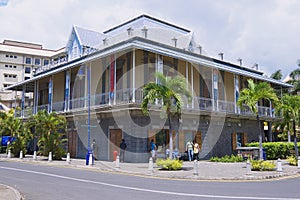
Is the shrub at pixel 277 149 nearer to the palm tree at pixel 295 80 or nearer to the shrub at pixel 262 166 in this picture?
the shrub at pixel 262 166

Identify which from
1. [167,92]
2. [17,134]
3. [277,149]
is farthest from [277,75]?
[17,134]

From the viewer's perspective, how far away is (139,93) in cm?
2186

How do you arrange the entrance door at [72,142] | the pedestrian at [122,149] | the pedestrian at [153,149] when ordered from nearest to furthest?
the pedestrian at [153,149]
the pedestrian at [122,149]
the entrance door at [72,142]

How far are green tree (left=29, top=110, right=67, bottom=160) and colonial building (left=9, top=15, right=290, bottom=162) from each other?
1450 millimetres

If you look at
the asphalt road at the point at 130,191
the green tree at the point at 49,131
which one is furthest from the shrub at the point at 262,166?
the green tree at the point at 49,131

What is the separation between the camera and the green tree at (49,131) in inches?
967

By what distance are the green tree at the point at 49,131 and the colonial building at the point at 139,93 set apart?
4.76ft

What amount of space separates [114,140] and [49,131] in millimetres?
4970

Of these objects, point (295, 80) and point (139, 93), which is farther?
point (295, 80)

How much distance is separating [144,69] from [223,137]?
29.4 feet

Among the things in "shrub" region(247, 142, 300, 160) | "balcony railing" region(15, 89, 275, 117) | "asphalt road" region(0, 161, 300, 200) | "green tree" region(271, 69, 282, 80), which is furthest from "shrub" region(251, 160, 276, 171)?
"green tree" region(271, 69, 282, 80)

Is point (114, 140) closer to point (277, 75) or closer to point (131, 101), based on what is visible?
point (131, 101)

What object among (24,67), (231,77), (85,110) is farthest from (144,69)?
(24,67)

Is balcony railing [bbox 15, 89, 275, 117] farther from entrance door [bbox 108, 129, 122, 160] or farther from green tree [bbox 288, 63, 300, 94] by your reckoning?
green tree [bbox 288, 63, 300, 94]
